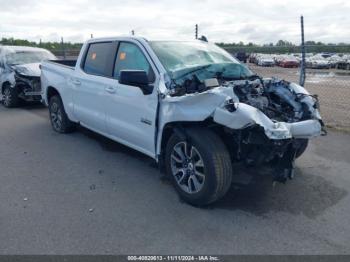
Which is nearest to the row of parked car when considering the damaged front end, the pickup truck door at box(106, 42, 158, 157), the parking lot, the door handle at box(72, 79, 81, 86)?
the door handle at box(72, 79, 81, 86)

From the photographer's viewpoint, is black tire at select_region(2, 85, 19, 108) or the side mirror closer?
the side mirror

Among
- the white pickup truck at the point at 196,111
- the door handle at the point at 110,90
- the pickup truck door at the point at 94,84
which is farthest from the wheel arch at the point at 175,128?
the pickup truck door at the point at 94,84

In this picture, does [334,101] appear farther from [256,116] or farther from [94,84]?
[256,116]

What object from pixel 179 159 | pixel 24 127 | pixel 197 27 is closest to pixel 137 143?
pixel 179 159

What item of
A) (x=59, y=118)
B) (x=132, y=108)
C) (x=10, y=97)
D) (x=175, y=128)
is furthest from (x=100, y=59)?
(x=10, y=97)

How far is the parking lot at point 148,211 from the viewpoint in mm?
3320

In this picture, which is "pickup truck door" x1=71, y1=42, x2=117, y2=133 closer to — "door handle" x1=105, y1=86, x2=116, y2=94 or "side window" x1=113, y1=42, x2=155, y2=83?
"door handle" x1=105, y1=86, x2=116, y2=94

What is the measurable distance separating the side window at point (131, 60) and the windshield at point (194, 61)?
0.64 ft

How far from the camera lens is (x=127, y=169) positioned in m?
5.24

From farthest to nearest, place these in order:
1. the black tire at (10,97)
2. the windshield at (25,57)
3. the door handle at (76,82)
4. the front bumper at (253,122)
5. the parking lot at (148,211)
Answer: the windshield at (25,57) < the black tire at (10,97) < the door handle at (76,82) < the front bumper at (253,122) < the parking lot at (148,211)

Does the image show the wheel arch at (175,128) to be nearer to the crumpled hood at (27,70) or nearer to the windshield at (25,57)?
the crumpled hood at (27,70)

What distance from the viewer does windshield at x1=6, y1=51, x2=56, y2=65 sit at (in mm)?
10578

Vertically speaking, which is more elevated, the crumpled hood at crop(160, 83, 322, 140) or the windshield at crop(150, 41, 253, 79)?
the windshield at crop(150, 41, 253, 79)

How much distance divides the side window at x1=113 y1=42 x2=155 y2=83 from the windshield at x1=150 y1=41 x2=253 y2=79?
0.64 ft
